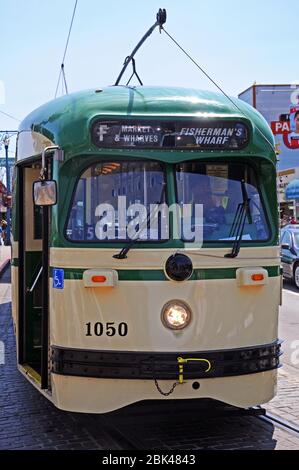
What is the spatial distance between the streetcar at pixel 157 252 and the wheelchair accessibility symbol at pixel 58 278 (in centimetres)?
2

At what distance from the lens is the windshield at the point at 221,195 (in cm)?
480

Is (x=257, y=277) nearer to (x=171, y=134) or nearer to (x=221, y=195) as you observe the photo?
(x=221, y=195)

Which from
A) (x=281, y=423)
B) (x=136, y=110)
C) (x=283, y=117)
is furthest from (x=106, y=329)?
(x=283, y=117)

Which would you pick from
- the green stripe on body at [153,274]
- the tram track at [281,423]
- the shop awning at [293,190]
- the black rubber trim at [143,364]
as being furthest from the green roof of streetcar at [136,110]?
the shop awning at [293,190]

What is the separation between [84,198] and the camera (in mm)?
4781

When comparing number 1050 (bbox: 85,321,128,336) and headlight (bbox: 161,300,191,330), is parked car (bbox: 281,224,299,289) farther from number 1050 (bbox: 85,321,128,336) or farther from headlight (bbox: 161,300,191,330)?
number 1050 (bbox: 85,321,128,336)

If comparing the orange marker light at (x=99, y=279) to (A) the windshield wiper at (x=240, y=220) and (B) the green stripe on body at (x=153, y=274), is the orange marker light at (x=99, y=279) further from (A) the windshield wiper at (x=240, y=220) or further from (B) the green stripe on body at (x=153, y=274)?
(A) the windshield wiper at (x=240, y=220)

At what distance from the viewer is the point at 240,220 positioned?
16.1ft

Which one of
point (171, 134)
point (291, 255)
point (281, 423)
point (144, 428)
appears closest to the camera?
point (171, 134)

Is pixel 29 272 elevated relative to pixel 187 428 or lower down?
elevated

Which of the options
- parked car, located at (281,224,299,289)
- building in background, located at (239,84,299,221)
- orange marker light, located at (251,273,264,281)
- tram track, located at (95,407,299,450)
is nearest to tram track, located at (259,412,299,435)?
tram track, located at (95,407,299,450)

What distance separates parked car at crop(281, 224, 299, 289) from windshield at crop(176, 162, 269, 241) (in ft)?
32.5

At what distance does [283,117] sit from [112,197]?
35168 millimetres

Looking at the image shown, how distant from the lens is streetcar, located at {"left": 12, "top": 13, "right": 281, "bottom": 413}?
4.57 m
